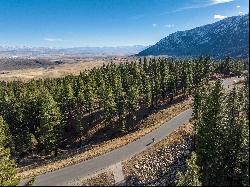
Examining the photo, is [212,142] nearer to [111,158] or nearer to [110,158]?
[111,158]

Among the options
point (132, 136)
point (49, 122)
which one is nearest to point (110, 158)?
point (132, 136)

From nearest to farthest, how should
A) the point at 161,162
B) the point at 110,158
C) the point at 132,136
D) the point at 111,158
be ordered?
the point at 161,162 → the point at 111,158 → the point at 110,158 → the point at 132,136

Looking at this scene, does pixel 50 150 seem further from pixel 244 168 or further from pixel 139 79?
pixel 244 168

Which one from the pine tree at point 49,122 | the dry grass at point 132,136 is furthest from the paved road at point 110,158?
the pine tree at point 49,122

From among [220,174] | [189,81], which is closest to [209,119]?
[220,174]

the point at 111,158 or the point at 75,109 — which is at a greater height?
the point at 111,158

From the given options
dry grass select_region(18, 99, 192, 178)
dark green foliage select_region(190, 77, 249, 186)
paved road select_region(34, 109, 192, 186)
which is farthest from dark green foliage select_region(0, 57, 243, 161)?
dark green foliage select_region(190, 77, 249, 186)

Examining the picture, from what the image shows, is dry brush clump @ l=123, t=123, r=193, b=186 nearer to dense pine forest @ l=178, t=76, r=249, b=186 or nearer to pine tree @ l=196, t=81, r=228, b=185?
pine tree @ l=196, t=81, r=228, b=185

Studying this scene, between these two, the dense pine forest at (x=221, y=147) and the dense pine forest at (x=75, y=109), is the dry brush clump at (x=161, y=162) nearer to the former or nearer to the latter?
the dense pine forest at (x=221, y=147)
